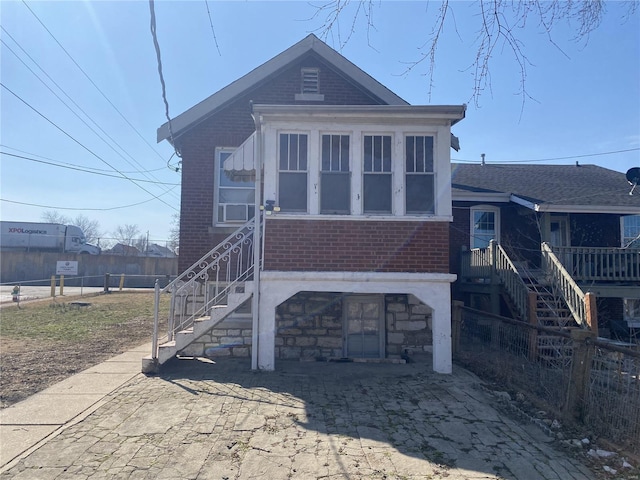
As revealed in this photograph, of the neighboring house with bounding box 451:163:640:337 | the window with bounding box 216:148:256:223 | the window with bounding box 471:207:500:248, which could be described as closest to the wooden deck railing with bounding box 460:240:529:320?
the neighboring house with bounding box 451:163:640:337

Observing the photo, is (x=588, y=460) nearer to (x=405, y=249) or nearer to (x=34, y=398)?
(x=405, y=249)

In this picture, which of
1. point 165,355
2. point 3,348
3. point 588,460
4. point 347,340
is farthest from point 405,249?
point 3,348

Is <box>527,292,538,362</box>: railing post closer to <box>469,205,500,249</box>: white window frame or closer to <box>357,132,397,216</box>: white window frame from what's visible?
<box>357,132,397,216</box>: white window frame

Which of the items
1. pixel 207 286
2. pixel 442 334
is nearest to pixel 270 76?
pixel 207 286

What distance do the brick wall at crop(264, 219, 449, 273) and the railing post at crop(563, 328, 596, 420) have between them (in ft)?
7.82

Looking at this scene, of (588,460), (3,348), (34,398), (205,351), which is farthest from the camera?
(3,348)

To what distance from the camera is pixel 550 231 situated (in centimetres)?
1342

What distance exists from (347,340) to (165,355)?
346cm

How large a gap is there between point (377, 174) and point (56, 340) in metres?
8.42

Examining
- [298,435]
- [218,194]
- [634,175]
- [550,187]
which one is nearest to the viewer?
[298,435]

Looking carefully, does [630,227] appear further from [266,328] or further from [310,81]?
[266,328]

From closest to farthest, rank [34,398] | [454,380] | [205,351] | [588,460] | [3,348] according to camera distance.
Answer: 1. [588,460]
2. [34,398]
3. [454,380]
4. [205,351]
5. [3,348]

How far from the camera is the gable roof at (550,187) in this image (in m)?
12.3

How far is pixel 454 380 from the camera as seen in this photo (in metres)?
6.41
